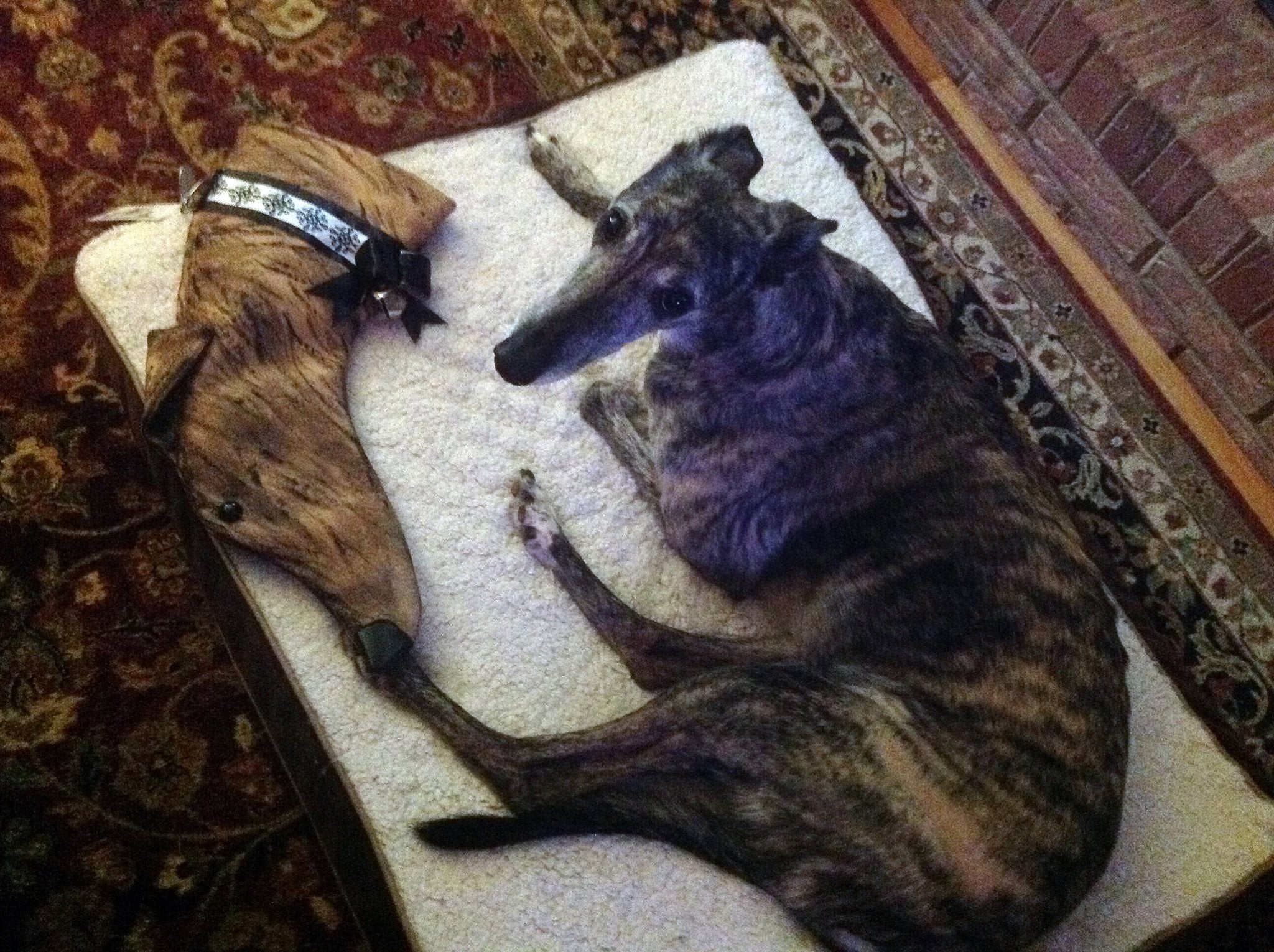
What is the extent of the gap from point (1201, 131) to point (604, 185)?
1.38 meters

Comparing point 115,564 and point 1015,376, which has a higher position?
point 115,564

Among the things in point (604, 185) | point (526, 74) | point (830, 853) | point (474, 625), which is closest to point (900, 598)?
point (830, 853)

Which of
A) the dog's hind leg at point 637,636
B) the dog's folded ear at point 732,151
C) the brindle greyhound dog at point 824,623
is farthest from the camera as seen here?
the dog's hind leg at point 637,636

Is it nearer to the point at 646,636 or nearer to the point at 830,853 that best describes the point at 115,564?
the point at 646,636

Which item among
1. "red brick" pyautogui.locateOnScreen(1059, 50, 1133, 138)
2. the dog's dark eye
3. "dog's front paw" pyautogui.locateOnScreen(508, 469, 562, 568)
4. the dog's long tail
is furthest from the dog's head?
"red brick" pyautogui.locateOnScreen(1059, 50, 1133, 138)

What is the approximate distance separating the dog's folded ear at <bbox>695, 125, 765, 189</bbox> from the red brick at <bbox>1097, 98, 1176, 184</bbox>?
1166 mm

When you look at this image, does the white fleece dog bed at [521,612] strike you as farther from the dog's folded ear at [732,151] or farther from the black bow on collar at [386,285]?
the dog's folded ear at [732,151]

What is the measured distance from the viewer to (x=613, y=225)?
6.08 ft

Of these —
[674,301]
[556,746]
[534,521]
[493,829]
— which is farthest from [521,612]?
[674,301]

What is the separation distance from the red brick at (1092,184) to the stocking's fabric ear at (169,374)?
2132 mm

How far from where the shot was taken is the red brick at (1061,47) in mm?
2582

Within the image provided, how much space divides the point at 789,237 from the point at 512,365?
52cm

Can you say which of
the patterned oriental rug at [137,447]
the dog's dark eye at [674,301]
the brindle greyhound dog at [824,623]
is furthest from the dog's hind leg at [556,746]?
the dog's dark eye at [674,301]

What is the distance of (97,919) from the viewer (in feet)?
6.01
